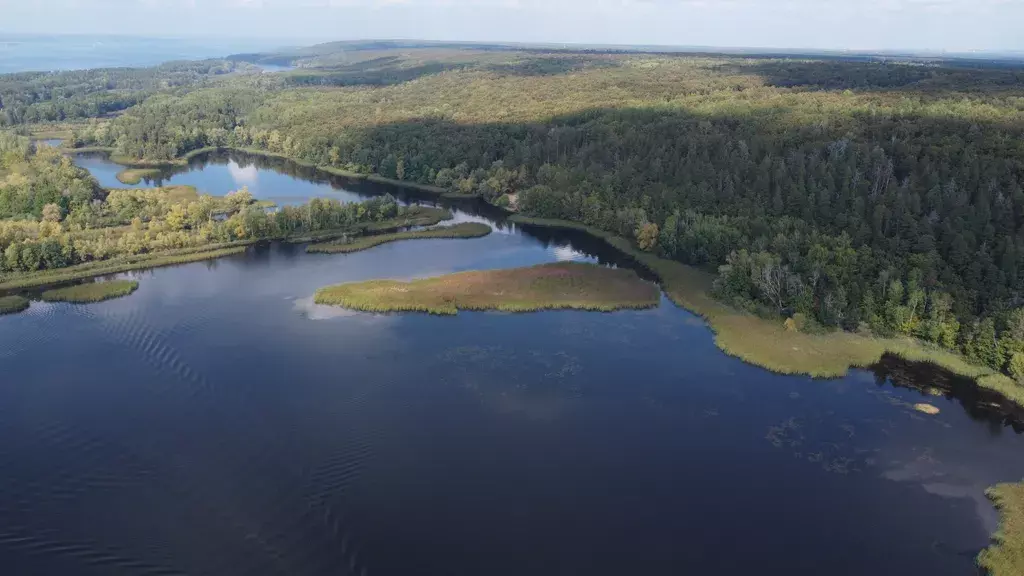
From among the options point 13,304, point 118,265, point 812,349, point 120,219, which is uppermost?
point 120,219

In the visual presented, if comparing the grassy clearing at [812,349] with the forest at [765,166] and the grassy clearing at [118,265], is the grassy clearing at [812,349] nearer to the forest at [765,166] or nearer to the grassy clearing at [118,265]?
the forest at [765,166]

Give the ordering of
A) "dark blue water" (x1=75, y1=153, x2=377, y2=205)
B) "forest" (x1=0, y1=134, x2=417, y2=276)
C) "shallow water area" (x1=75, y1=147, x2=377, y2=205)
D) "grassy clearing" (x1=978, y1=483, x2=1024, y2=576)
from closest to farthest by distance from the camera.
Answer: "grassy clearing" (x1=978, y1=483, x2=1024, y2=576), "forest" (x1=0, y1=134, x2=417, y2=276), "dark blue water" (x1=75, y1=153, x2=377, y2=205), "shallow water area" (x1=75, y1=147, x2=377, y2=205)

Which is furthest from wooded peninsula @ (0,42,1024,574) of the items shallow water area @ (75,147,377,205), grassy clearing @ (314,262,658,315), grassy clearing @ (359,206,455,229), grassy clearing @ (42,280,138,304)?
grassy clearing @ (314,262,658,315)

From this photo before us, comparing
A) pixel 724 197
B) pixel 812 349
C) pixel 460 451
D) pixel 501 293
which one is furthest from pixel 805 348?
→ pixel 724 197

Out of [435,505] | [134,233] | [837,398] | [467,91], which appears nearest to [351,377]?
[435,505]

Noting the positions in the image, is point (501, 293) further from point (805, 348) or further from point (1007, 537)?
point (1007, 537)

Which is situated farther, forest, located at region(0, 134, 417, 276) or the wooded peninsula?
forest, located at region(0, 134, 417, 276)

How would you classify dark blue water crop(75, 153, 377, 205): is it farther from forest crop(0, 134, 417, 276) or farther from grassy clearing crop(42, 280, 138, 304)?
grassy clearing crop(42, 280, 138, 304)
